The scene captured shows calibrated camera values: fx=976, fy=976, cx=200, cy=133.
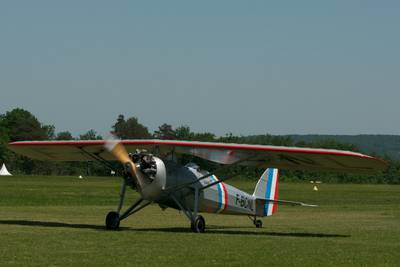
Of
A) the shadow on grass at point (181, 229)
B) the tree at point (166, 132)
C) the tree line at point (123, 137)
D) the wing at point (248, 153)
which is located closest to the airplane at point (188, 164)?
the wing at point (248, 153)

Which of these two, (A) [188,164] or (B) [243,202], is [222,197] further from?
(A) [188,164]

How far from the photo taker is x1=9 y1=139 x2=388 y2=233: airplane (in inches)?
880

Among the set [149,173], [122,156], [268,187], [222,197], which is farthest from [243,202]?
[122,156]

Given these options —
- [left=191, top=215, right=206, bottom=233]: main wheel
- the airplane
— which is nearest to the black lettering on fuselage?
the airplane

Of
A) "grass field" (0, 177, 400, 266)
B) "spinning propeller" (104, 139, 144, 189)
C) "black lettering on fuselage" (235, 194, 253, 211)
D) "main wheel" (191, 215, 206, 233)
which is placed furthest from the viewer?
"black lettering on fuselage" (235, 194, 253, 211)

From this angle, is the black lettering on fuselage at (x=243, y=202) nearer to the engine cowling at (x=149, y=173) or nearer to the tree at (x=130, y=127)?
the engine cowling at (x=149, y=173)

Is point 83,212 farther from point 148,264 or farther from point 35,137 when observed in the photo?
point 35,137

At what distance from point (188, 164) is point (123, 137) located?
338ft

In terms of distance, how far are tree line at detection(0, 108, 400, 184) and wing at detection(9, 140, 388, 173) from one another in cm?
3806

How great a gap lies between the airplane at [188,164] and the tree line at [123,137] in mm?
37894

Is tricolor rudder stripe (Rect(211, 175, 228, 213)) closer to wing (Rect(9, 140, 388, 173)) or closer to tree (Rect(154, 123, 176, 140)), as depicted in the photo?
wing (Rect(9, 140, 388, 173))

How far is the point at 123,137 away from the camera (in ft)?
415

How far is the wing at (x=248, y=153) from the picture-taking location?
2220 centimetres

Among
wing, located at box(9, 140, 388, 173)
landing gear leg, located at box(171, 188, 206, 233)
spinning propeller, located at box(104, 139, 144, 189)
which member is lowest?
landing gear leg, located at box(171, 188, 206, 233)
